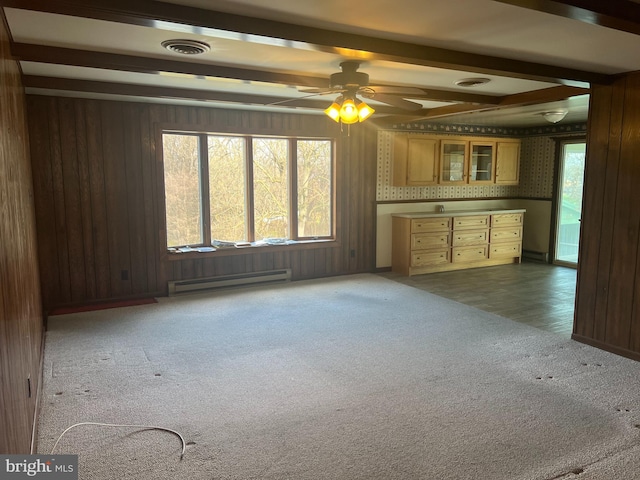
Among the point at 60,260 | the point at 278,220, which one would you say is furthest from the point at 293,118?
the point at 60,260

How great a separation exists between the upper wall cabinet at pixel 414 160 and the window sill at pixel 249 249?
1500mm

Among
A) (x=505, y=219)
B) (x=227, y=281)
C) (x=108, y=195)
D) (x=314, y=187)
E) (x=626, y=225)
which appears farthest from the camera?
(x=505, y=219)

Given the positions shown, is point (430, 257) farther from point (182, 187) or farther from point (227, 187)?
point (182, 187)

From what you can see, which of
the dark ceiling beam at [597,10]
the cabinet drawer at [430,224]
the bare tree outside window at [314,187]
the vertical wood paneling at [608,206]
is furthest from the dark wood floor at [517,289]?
the dark ceiling beam at [597,10]

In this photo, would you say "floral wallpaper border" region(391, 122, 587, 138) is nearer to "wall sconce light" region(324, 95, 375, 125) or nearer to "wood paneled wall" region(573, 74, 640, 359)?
"wood paneled wall" region(573, 74, 640, 359)

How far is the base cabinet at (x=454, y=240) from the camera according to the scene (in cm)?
692

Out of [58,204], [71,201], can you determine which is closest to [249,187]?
[71,201]

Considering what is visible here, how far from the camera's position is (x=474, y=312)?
5047mm

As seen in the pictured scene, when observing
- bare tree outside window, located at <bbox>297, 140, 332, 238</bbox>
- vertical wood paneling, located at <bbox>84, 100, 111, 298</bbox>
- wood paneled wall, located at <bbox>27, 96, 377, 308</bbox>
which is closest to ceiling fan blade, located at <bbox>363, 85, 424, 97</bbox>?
wood paneled wall, located at <bbox>27, 96, 377, 308</bbox>

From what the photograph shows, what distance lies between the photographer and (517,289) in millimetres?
6117

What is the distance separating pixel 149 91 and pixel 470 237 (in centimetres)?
521

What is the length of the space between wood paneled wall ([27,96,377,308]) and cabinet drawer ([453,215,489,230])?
2.95m

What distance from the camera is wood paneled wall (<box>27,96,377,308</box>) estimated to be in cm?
500

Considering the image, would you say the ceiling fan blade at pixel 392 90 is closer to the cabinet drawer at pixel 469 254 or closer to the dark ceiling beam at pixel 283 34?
the dark ceiling beam at pixel 283 34
